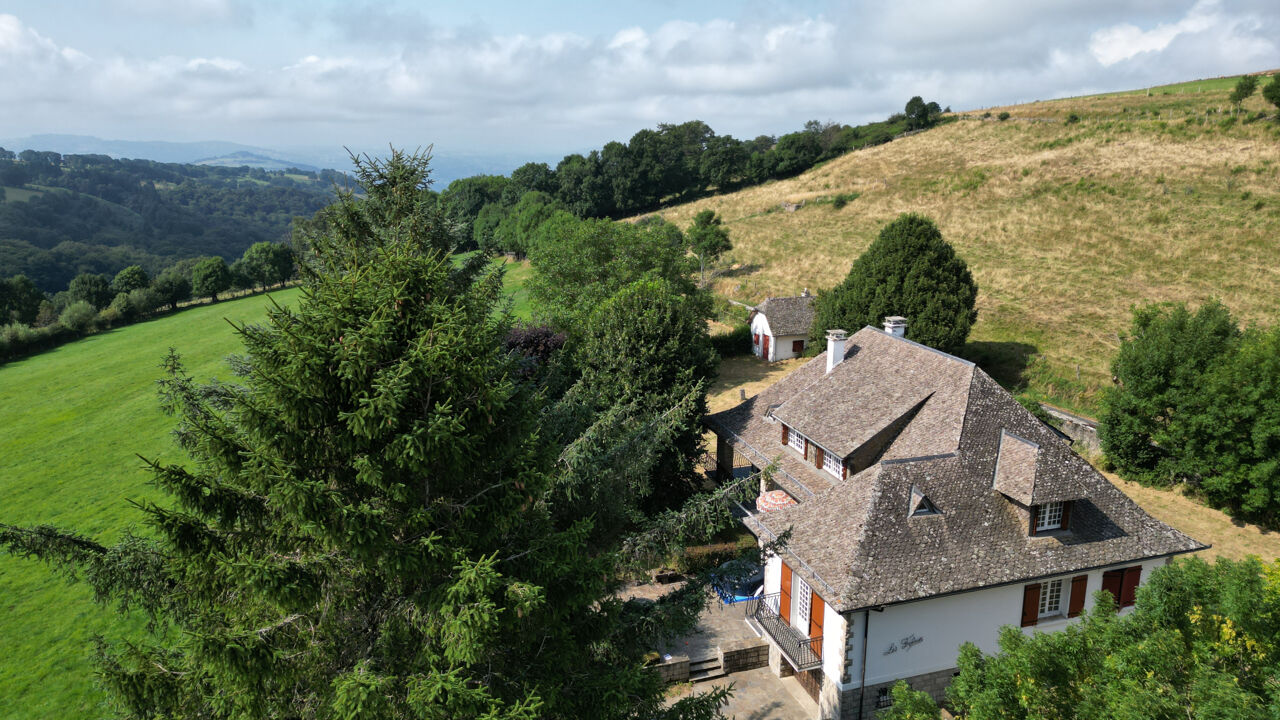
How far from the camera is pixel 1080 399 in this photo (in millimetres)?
37625

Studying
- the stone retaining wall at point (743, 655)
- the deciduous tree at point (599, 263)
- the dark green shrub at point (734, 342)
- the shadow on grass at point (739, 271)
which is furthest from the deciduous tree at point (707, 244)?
the stone retaining wall at point (743, 655)

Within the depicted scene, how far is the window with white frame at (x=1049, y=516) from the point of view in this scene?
1912 centimetres

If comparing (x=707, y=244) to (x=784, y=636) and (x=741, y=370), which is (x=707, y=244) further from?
(x=784, y=636)

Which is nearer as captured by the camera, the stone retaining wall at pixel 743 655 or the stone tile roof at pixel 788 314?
the stone retaining wall at pixel 743 655

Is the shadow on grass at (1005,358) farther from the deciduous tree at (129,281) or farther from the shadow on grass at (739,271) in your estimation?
the deciduous tree at (129,281)

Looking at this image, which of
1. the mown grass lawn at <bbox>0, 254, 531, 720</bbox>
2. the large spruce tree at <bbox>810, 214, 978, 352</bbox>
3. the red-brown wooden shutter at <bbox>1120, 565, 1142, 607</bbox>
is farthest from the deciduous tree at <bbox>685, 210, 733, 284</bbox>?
the red-brown wooden shutter at <bbox>1120, 565, 1142, 607</bbox>

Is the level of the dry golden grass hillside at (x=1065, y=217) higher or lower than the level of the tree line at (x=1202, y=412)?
higher

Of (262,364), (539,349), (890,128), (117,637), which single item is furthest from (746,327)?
(890,128)

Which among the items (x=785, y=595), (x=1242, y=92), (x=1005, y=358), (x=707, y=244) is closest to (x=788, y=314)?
(x=1005, y=358)

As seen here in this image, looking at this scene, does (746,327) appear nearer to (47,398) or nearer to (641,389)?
(641,389)

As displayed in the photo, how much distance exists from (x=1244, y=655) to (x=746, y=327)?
155 feet

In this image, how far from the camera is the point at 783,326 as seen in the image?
52500 mm

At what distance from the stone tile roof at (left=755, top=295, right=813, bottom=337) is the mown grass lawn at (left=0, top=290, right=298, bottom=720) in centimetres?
3773

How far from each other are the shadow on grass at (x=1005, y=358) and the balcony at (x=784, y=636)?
27987 millimetres
